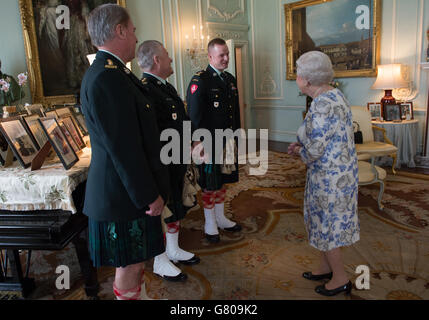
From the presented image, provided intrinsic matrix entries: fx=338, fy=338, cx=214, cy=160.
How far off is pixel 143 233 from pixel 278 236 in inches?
71.1

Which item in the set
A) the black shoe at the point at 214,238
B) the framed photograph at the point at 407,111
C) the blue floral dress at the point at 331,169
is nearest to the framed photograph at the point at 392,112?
the framed photograph at the point at 407,111

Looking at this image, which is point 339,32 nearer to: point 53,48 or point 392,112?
point 392,112

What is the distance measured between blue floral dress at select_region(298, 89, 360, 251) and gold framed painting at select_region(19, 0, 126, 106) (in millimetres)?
4116

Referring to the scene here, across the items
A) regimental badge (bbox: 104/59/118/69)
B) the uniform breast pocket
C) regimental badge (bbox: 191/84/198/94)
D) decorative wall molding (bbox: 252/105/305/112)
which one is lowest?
decorative wall molding (bbox: 252/105/305/112)

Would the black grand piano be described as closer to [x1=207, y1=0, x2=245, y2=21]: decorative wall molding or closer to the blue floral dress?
the blue floral dress

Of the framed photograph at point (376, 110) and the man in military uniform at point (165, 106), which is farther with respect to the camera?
the framed photograph at point (376, 110)

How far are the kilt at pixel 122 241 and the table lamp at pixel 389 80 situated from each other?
4838 mm

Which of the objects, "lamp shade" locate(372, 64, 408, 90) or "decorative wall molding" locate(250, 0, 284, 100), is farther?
"decorative wall molding" locate(250, 0, 284, 100)

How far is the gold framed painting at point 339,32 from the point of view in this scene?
5.82 m

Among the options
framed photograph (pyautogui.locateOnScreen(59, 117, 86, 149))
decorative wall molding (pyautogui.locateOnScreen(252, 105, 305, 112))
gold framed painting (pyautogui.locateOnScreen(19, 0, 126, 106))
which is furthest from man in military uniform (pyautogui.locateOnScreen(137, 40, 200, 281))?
decorative wall molding (pyautogui.locateOnScreen(252, 105, 305, 112))

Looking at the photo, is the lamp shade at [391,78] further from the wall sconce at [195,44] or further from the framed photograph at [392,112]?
the wall sconce at [195,44]

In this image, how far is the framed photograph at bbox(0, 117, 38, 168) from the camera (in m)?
1.97
